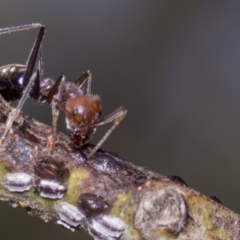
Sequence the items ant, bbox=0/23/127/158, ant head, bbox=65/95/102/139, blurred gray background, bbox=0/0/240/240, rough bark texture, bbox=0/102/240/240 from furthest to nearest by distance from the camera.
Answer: blurred gray background, bbox=0/0/240/240, ant head, bbox=65/95/102/139, ant, bbox=0/23/127/158, rough bark texture, bbox=0/102/240/240

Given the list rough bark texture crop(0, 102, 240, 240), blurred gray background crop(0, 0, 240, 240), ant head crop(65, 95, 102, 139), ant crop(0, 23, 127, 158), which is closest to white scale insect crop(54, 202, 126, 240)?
rough bark texture crop(0, 102, 240, 240)

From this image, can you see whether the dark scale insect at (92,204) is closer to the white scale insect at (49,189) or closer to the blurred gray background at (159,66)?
the white scale insect at (49,189)

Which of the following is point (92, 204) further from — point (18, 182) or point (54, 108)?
point (54, 108)

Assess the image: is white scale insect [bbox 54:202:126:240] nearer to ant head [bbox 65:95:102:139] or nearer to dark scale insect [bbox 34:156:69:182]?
dark scale insect [bbox 34:156:69:182]

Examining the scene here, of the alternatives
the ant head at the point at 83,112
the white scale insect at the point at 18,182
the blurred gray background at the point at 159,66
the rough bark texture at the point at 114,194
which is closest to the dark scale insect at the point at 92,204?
the rough bark texture at the point at 114,194

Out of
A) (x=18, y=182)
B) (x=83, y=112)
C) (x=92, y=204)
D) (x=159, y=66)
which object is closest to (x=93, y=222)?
(x=92, y=204)
